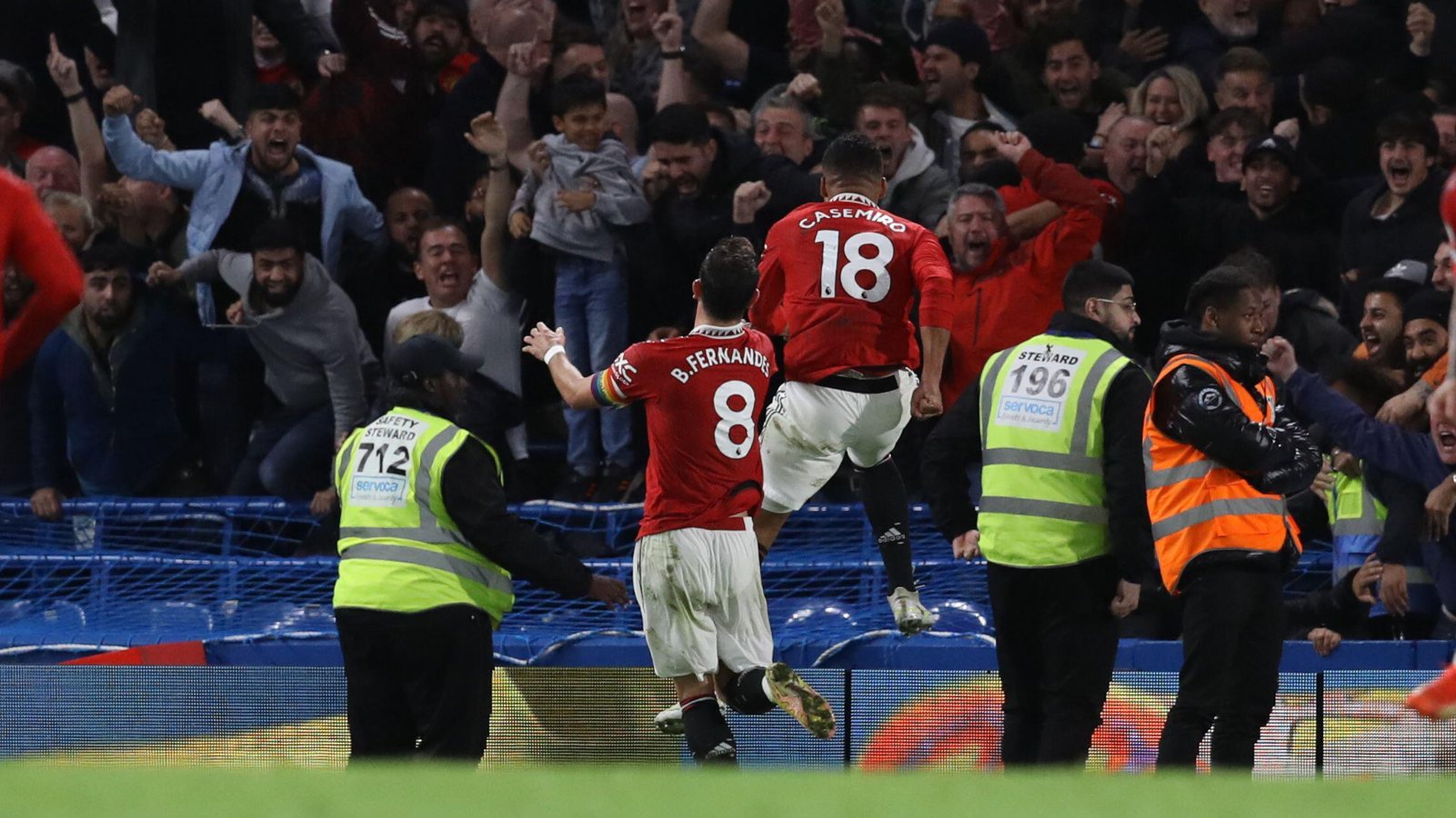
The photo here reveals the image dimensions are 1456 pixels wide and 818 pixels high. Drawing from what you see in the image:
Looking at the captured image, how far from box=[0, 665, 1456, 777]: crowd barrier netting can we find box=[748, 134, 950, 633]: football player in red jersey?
60cm

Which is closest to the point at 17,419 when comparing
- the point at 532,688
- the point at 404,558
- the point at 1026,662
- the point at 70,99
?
the point at 70,99

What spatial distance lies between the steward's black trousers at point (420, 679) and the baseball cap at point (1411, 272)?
4767mm

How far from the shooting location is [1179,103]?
37.4 ft

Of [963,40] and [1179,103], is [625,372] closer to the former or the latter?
[963,40]

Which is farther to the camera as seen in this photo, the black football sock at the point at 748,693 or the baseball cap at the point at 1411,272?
the baseball cap at the point at 1411,272

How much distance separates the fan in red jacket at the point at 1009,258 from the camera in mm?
10438

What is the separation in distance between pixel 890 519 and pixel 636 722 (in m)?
1.55

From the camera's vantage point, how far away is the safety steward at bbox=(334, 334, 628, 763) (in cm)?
804

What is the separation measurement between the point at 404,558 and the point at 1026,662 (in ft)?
7.71

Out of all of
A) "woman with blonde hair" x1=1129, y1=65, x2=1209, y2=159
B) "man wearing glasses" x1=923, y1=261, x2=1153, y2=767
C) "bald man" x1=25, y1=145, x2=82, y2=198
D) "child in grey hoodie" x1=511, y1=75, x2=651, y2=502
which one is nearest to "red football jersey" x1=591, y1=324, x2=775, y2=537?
"man wearing glasses" x1=923, y1=261, x2=1153, y2=767

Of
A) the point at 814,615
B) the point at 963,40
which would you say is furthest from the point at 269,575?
the point at 963,40

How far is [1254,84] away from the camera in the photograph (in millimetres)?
11320

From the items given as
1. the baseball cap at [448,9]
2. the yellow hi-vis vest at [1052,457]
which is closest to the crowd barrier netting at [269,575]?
the yellow hi-vis vest at [1052,457]

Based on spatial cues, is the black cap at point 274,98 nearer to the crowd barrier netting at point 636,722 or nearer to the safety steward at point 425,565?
the crowd barrier netting at point 636,722
